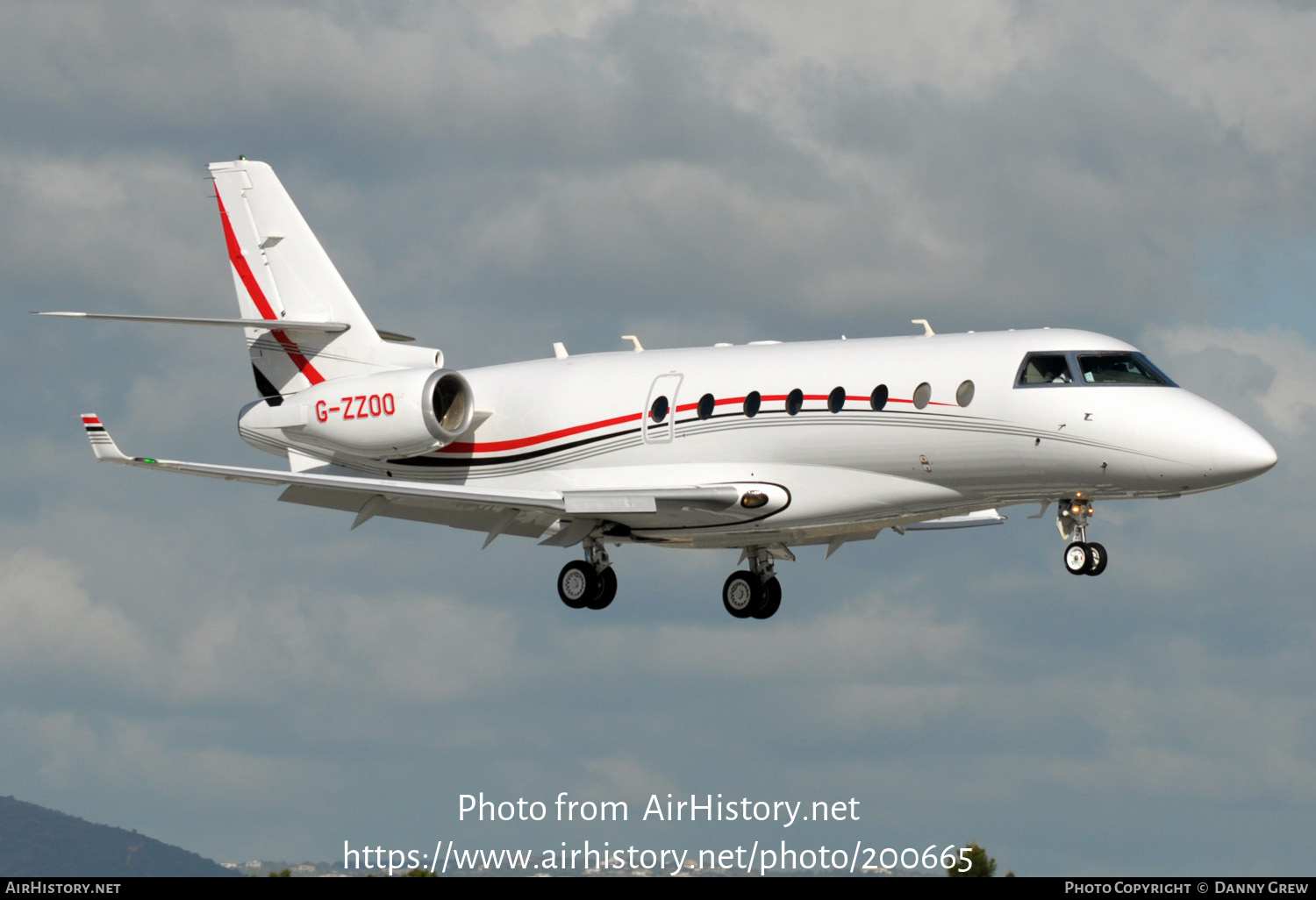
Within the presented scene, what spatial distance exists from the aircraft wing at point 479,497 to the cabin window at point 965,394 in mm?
4152

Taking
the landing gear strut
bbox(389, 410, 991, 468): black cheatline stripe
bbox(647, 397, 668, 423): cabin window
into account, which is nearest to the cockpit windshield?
bbox(389, 410, 991, 468): black cheatline stripe

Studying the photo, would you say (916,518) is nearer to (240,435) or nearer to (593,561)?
(593,561)

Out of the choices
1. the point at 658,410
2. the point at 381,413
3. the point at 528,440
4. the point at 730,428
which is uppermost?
the point at 381,413

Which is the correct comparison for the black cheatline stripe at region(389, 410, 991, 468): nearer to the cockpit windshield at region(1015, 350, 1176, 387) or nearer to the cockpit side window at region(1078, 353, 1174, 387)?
the cockpit windshield at region(1015, 350, 1176, 387)

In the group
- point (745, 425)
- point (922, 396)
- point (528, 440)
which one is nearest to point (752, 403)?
point (745, 425)

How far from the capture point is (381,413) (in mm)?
33125

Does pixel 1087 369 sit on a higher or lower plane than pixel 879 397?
lower

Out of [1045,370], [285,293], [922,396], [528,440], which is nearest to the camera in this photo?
[1045,370]

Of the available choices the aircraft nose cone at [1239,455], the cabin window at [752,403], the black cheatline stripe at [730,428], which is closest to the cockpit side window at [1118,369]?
the black cheatline stripe at [730,428]

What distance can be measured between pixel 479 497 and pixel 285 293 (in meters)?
7.93

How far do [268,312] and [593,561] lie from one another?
9003 mm

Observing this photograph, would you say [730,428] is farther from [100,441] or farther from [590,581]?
[100,441]

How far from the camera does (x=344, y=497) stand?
31.8m
